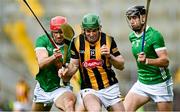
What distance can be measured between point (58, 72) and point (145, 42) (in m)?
1.35

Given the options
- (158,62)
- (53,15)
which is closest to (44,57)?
(158,62)

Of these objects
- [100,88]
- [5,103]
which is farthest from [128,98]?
[5,103]

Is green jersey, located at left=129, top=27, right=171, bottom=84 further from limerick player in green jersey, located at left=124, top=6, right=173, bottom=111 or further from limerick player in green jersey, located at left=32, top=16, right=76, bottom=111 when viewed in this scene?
limerick player in green jersey, located at left=32, top=16, right=76, bottom=111

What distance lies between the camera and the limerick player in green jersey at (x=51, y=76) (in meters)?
12.2

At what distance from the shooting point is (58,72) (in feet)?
40.1

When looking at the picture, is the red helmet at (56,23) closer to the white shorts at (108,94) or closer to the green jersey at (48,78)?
the green jersey at (48,78)

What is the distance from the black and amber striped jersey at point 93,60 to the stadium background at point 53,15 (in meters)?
15.1

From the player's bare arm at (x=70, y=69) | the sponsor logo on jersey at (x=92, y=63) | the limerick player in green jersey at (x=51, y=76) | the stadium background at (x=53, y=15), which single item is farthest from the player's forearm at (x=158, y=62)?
the stadium background at (x=53, y=15)

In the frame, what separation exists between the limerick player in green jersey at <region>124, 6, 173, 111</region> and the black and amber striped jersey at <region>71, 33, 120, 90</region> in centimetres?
48

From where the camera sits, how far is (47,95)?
12.8 meters

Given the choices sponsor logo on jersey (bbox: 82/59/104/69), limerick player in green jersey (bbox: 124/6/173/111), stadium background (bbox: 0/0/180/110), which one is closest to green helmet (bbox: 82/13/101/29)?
sponsor logo on jersey (bbox: 82/59/104/69)

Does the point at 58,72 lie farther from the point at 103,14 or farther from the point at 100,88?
→ the point at 103,14

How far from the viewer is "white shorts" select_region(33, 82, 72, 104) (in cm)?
1264

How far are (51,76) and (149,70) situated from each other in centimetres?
151
